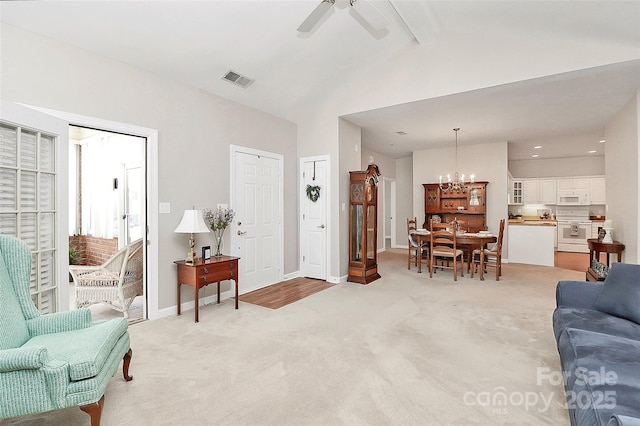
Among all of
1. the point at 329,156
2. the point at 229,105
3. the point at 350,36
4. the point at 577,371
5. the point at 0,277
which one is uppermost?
the point at 350,36

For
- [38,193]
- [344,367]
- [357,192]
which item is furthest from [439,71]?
[38,193]

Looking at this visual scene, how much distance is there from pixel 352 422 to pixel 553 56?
425 cm

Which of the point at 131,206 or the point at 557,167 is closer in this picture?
the point at 131,206

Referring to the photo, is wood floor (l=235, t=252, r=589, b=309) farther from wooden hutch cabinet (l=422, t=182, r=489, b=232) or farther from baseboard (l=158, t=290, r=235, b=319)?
wooden hutch cabinet (l=422, t=182, r=489, b=232)

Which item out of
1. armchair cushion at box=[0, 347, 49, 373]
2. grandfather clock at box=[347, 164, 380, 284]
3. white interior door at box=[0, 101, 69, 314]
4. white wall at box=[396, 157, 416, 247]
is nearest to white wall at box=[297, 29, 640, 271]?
grandfather clock at box=[347, 164, 380, 284]

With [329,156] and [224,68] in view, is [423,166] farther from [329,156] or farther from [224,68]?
[224,68]

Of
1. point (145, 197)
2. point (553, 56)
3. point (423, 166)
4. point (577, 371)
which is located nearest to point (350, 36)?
point (553, 56)

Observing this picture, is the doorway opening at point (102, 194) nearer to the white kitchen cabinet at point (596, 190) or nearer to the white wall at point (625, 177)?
the white wall at point (625, 177)

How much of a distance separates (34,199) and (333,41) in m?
3.62

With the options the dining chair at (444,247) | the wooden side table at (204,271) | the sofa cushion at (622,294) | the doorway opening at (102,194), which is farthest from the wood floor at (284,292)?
the sofa cushion at (622,294)

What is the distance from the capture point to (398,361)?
269cm

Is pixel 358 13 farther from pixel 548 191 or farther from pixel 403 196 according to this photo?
pixel 548 191

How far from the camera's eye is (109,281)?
3.81 meters

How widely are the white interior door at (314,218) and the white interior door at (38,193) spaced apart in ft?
11.6
